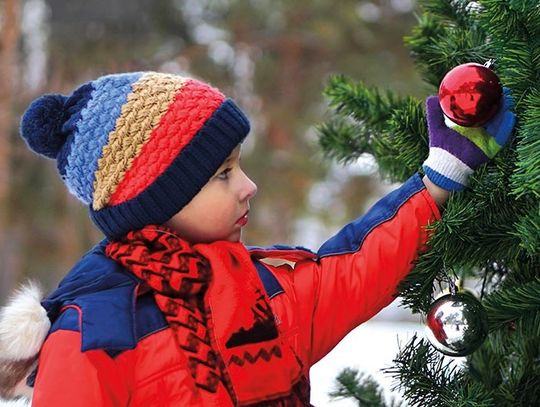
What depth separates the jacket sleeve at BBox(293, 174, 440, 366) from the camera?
1.21 meters

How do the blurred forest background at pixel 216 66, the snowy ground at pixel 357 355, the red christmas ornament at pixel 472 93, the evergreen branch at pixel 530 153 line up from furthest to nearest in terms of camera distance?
the blurred forest background at pixel 216 66 → the snowy ground at pixel 357 355 → the red christmas ornament at pixel 472 93 → the evergreen branch at pixel 530 153

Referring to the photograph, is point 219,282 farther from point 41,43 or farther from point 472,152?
point 41,43

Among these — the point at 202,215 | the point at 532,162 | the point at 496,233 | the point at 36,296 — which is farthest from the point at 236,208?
the point at 532,162

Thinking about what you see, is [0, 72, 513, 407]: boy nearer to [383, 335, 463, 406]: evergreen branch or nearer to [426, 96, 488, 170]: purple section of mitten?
[426, 96, 488, 170]: purple section of mitten

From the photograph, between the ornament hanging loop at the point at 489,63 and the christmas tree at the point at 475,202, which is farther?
the ornament hanging loop at the point at 489,63

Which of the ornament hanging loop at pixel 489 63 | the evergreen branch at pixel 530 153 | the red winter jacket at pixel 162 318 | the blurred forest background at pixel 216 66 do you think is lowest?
the evergreen branch at pixel 530 153

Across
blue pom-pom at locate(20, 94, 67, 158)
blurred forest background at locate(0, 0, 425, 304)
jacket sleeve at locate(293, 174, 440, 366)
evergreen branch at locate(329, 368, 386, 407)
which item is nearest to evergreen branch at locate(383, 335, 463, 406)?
jacket sleeve at locate(293, 174, 440, 366)

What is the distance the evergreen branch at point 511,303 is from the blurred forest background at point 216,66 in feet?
17.7

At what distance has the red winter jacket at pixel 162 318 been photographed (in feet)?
3.73

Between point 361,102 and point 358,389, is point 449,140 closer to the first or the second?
point 361,102

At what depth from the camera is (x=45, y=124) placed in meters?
1.35

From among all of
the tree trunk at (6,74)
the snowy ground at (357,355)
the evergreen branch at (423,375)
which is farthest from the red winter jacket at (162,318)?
the tree trunk at (6,74)

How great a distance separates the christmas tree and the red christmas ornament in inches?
1.0

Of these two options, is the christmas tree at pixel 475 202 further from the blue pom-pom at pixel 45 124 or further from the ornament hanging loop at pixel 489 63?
the blue pom-pom at pixel 45 124
